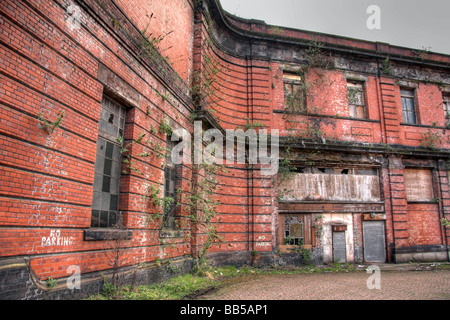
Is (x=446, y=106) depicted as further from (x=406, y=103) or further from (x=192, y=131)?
(x=192, y=131)

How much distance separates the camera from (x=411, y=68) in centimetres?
1546

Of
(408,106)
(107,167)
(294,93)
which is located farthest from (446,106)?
(107,167)

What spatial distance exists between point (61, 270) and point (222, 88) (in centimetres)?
936

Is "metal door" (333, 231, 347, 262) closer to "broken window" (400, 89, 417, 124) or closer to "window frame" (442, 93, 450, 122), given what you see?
"broken window" (400, 89, 417, 124)

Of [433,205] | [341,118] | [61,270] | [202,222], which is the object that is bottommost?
[61,270]

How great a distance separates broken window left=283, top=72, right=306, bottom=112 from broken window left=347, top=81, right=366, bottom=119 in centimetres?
233

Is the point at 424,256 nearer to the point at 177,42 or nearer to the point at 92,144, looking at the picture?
the point at 177,42

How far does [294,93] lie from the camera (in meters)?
13.8

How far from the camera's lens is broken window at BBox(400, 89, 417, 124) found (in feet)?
49.7

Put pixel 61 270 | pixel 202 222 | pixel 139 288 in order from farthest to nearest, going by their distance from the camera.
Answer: pixel 202 222
pixel 139 288
pixel 61 270

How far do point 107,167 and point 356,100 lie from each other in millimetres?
12015

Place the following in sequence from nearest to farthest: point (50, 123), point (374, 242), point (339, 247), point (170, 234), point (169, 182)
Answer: point (50, 123), point (170, 234), point (169, 182), point (339, 247), point (374, 242)

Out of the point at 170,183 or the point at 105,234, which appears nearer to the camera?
the point at 105,234
